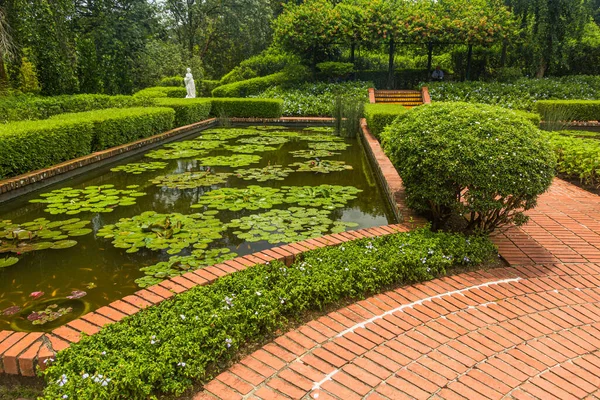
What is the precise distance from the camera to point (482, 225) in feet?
12.7

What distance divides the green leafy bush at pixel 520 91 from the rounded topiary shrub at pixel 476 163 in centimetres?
1236

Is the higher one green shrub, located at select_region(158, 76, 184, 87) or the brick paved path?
green shrub, located at select_region(158, 76, 184, 87)

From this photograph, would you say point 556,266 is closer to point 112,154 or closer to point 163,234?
point 163,234

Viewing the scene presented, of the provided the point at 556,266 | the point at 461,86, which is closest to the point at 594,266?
the point at 556,266

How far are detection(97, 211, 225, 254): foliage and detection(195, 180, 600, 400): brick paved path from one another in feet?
6.42

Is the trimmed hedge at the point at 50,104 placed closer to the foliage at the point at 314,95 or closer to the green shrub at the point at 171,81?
the foliage at the point at 314,95

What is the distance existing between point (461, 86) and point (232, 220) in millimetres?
15021

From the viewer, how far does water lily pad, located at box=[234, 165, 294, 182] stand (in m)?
6.57

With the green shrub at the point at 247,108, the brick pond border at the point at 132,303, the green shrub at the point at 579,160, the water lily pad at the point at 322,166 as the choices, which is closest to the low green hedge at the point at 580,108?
the green shrub at the point at 579,160

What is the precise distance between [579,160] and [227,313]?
6203mm

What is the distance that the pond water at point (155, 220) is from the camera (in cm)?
335

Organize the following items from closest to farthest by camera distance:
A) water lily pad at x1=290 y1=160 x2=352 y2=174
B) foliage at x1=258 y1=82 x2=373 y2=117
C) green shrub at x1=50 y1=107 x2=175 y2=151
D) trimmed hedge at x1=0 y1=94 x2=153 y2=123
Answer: water lily pad at x1=290 y1=160 x2=352 y2=174 < green shrub at x1=50 y1=107 x2=175 y2=151 < trimmed hedge at x1=0 y1=94 x2=153 y2=123 < foliage at x1=258 y1=82 x2=373 y2=117

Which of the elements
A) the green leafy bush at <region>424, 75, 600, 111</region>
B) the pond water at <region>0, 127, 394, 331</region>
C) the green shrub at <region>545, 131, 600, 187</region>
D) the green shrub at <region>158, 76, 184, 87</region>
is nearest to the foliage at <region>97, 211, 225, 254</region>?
the pond water at <region>0, 127, 394, 331</region>

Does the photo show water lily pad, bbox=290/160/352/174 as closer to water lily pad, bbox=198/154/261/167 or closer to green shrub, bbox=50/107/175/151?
water lily pad, bbox=198/154/261/167
